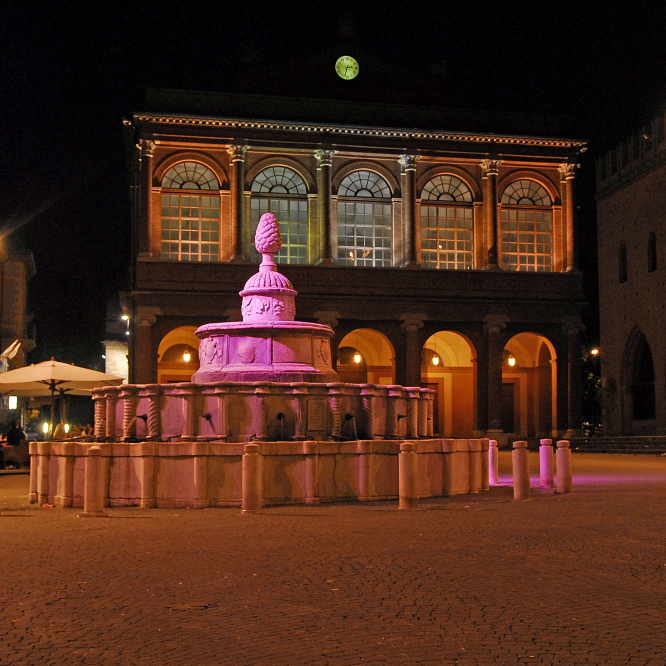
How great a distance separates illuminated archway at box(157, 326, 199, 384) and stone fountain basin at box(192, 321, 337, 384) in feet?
82.1

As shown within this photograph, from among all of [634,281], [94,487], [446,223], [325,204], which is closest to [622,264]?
[634,281]

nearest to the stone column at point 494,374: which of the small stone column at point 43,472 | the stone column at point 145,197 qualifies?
the stone column at point 145,197

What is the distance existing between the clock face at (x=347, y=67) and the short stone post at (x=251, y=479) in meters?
33.1

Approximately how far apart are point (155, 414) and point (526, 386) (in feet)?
106

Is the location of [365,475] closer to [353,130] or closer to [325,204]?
[325,204]

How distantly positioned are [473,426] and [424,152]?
40.4ft

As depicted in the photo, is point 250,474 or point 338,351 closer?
point 250,474

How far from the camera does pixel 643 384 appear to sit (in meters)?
45.0

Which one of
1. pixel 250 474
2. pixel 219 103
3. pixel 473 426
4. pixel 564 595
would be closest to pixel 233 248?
pixel 219 103

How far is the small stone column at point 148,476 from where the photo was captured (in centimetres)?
1366

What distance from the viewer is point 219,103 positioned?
4084cm

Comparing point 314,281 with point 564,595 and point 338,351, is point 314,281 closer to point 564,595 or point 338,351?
point 338,351

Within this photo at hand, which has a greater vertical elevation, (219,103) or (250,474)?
(219,103)

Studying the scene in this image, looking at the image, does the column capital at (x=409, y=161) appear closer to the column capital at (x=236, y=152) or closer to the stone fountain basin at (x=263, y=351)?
the column capital at (x=236, y=152)
